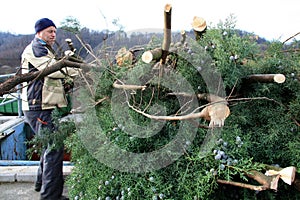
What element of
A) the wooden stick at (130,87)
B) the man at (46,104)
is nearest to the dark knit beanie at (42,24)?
the man at (46,104)

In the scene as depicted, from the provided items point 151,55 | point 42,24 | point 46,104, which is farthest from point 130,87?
Result: point 42,24

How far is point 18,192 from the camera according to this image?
2449 millimetres

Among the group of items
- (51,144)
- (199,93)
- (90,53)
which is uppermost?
(90,53)

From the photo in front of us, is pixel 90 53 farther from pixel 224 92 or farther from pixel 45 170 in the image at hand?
pixel 45 170

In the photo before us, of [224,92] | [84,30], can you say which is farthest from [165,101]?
[84,30]

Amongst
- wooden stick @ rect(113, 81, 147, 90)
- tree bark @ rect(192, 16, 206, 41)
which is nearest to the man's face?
wooden stick @ rect(113, 81, 147, 90)

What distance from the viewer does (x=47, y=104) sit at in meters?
2.18

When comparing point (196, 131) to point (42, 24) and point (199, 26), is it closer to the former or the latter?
point (199, 26)

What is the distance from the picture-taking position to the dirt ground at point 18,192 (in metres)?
2.37

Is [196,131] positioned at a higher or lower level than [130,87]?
lower

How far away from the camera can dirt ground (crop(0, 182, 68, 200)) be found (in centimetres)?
237

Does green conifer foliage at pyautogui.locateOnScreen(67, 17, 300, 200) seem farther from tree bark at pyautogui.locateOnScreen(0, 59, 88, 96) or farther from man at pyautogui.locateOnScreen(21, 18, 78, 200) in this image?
man at pyautogui.locateOnScreen(21, 18, 78, 200)

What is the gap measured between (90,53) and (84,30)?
16 centimetres

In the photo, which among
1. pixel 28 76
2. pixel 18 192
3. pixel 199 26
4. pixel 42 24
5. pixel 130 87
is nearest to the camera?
pixel 130 87
